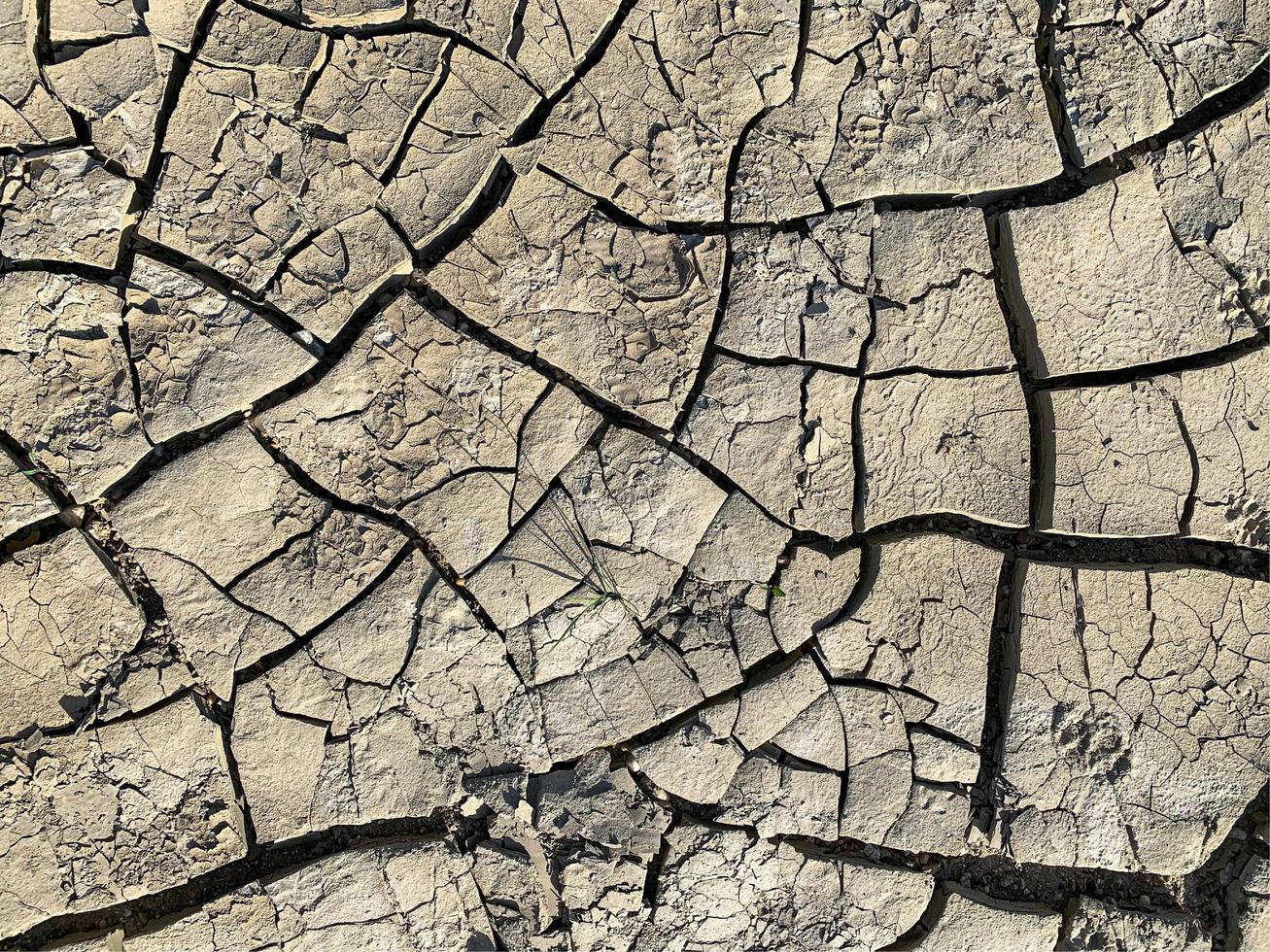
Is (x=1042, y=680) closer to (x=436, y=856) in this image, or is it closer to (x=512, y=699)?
(x=512, y=699)

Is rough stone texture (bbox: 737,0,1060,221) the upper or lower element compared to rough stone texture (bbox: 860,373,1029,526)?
upper

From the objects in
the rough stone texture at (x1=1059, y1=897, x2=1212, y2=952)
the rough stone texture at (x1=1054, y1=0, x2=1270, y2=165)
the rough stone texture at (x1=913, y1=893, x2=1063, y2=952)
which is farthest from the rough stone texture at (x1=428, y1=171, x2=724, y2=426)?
the rough stone texture at (x1=1059, y1=897, x2=1212, y2=952)

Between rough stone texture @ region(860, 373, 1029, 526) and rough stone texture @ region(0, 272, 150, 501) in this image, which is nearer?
rough stone texture @ region(0, 272, 150, 501)

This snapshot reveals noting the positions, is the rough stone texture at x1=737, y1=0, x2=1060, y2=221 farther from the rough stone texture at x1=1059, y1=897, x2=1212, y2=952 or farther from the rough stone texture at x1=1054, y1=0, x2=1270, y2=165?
the rough stone texture at x1=1059, y1=897, x2=1212, y2=952

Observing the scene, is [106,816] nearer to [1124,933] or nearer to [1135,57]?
[1124,933]

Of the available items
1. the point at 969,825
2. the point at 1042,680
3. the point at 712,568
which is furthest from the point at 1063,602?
the point at 712,568

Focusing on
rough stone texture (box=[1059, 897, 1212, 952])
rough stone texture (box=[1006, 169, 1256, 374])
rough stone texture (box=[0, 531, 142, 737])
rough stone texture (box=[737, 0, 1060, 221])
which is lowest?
rough stone texture (box=[1059, 897, 1212, 952])

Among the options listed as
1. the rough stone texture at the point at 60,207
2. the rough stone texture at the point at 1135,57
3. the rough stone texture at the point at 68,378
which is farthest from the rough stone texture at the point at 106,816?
the rough stone texture at the point at 1135,57

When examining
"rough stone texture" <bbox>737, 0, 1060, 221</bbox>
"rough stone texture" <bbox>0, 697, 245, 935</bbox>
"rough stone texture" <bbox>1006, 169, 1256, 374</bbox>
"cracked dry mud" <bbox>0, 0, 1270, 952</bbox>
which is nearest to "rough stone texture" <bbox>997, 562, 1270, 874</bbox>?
"cracked dry mud" <bbox>0, 0, 1270, 952</bbox>

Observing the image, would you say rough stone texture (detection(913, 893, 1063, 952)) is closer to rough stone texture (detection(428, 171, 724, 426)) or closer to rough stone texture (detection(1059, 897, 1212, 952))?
rough stone texture (detection(1059, 897, 1212, 952))
